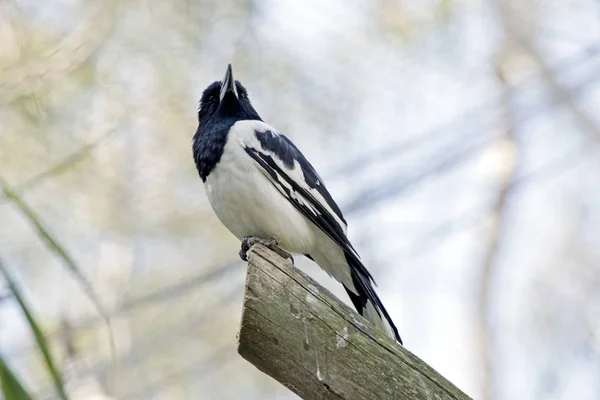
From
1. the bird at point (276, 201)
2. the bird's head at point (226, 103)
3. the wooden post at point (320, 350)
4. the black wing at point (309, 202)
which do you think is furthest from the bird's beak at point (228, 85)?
the wooden post at point (320, 350)

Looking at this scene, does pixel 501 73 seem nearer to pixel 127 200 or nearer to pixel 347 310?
pixel 127 200

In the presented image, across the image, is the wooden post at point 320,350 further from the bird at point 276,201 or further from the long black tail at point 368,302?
the bird at point 276,201

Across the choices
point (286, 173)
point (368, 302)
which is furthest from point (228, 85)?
point (368, 302)

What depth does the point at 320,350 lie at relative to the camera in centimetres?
215

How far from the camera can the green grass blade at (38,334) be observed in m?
1.46

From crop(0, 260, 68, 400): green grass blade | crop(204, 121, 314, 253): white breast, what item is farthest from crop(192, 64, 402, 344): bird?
crop(0, 260, 68, 400): green grass blade

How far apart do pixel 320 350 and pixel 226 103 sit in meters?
2.33

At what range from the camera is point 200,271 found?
6984mm

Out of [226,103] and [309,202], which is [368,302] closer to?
[309,202]

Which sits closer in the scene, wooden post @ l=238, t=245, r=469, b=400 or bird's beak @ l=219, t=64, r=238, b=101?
wooden post @ l=238, t=245, r=469, b=400

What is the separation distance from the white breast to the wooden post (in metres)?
1.42

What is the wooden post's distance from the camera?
2137mm

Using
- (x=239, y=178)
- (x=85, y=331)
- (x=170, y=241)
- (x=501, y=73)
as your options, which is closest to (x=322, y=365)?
(x=239, y=178)

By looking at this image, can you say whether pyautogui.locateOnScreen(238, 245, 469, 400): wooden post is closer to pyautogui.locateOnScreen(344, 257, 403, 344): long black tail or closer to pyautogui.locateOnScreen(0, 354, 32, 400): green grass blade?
pyautogui.locateOnScreen(0, 354, 32, 400): green grass blade
